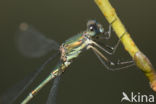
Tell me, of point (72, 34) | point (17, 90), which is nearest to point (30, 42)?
point (17, 90)

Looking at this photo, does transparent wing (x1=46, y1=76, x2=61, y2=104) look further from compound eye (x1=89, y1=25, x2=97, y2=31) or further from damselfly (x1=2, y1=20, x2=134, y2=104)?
compound eye (x1=89, y1=25, x2=97, y2=31)

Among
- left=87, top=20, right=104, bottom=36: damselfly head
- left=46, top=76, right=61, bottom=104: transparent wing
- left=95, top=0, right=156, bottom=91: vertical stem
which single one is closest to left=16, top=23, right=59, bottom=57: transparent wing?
left=46, top=76, right=61, bottom=104: transparent wing

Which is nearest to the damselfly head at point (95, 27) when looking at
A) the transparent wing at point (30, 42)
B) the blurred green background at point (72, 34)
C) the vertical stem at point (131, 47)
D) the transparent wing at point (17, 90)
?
the transparent wing at point (30, 42)

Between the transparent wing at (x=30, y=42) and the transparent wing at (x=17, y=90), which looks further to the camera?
the transparent wing at (x=17, y=90)

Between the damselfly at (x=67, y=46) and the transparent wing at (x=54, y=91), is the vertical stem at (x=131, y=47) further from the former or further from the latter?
the transparent wing at (x=54, y=91)

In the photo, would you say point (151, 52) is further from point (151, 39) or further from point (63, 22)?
point (63, 22)

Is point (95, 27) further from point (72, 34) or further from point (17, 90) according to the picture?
point (72, 34)

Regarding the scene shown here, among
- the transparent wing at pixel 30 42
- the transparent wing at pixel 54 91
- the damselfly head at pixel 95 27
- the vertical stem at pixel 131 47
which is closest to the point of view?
the vertical stem at pixel 131 47
